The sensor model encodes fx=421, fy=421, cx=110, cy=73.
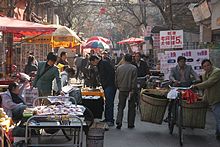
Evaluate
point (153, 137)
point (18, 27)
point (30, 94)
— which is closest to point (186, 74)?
point (153, 137)

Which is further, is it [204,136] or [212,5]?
[212,5]

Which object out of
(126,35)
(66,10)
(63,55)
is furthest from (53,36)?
(126,35)

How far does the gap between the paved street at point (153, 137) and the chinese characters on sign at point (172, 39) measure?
4280 millimetres

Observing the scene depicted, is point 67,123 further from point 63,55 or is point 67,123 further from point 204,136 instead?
point 63,55

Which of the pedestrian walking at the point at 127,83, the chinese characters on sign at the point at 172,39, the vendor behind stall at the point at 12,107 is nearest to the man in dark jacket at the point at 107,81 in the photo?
the pedestrian walking at the point at 127,83

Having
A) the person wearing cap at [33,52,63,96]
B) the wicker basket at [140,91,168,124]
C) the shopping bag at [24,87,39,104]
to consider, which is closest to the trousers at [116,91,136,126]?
the wicker basket at [140,91,168,124]

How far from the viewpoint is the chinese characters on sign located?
14.4 m

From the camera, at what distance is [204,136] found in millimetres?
9625

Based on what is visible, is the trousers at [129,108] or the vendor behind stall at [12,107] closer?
the vendor behind stall at [12,107]

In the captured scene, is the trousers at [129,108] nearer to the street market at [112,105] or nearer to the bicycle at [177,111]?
the street market at [112,105]

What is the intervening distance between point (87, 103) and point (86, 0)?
2834 centimetres

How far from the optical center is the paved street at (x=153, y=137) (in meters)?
8.66

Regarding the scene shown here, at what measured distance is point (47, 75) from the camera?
9578mm

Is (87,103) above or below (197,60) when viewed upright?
below
